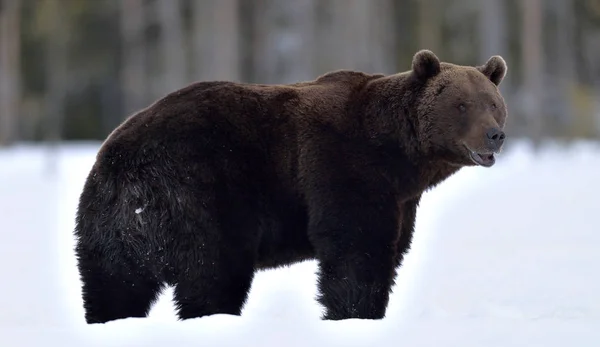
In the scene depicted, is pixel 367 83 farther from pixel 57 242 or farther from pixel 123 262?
pixel 57 242

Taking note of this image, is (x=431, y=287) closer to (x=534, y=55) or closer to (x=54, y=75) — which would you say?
(x=54, y=75)

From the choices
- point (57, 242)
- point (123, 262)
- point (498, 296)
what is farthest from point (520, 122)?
point (123, 262)

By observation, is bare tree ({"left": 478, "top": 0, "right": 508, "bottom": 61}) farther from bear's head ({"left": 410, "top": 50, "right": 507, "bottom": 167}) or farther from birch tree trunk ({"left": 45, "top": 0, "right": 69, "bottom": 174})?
bear's head ({"left": 410, "top": 50, "right": 507, "bottom": 167})

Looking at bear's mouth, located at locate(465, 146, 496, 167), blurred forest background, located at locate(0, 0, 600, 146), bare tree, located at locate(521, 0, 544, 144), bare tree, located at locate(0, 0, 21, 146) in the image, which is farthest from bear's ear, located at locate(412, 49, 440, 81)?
bare tree, located at locate(0, 0, 21, 146)

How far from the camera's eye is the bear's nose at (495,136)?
225 inches

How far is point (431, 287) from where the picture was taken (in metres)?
8.14

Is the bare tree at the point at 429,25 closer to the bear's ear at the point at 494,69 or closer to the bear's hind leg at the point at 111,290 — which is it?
the bear's ear at the point at 494,69

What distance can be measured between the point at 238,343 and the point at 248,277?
85cm

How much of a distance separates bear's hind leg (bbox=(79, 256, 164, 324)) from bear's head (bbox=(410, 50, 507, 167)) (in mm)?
1859

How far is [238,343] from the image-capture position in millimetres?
4855

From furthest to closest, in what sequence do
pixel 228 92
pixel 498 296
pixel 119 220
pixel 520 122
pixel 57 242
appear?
pixel 520 122 < pixel 57 242 < pixel 498 296 < pixel 228 92 < pixel 119 220

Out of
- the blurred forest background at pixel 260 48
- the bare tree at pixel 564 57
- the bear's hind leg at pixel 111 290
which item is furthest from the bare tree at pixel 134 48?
the bear's hind leg at pixel 111 290

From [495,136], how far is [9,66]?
28.4m

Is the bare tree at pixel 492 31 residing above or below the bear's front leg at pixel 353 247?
below
